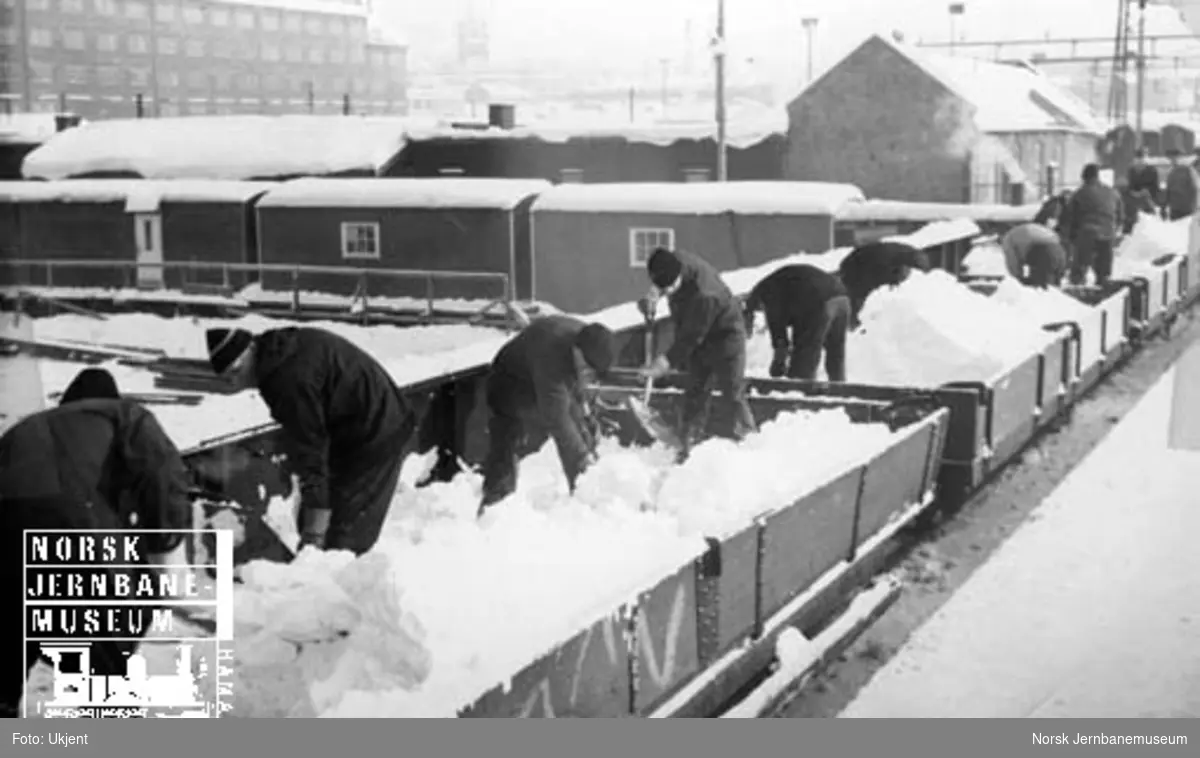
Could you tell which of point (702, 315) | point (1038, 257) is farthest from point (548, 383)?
point (1038, 257)

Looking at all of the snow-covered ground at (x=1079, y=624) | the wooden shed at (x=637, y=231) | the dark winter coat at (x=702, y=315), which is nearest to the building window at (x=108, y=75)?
the wooden shed at (x=637, y=231)

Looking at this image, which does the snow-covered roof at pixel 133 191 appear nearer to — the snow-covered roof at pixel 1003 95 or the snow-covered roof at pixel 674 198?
the snow-covered roof at pixel 674 198

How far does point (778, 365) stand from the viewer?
5289 millimetres

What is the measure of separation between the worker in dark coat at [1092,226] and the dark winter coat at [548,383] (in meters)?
4.51

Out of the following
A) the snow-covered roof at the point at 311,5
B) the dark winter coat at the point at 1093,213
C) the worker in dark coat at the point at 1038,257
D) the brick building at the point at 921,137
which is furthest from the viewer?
the brick building at the point at 921,137

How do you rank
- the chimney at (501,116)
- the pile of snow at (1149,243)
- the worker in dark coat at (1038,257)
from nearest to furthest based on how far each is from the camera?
the chimney at (501,116), the worker in dark coat at (1038,257), the pile of snow at (1149,243)

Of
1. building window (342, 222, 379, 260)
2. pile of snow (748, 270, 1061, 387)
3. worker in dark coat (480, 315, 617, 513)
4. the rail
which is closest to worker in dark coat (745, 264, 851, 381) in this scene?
pile of snow (748, 270, 1061, 387)

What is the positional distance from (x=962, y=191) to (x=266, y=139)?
10168mm

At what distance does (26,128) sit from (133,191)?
0.44 meters

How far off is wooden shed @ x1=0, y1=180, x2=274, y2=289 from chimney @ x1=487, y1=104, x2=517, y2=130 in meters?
0.58

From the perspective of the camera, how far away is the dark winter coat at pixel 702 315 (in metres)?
4.39

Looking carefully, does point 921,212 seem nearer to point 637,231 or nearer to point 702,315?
point 637,231

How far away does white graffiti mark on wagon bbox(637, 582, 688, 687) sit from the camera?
2.79 metres

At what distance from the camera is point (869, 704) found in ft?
10.8
